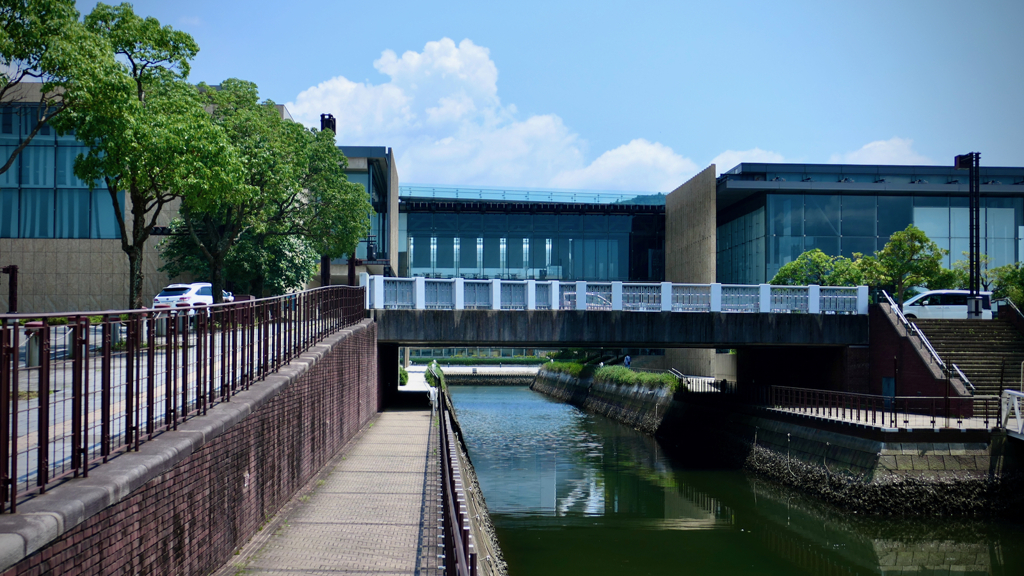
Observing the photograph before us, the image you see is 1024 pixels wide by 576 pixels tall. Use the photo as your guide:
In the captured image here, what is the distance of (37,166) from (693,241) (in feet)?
120

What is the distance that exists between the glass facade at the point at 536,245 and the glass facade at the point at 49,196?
832 inches

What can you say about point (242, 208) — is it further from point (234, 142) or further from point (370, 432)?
point (370, 432)

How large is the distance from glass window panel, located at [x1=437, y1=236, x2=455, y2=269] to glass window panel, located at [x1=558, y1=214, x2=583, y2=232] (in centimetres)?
776

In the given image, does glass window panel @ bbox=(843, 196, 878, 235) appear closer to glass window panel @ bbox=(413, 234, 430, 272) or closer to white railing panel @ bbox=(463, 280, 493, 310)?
glass window panel @ bbox=(413, 234, 430, 272)

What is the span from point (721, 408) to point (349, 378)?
1741cm

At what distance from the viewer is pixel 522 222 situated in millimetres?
58562

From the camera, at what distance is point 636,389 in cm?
4447

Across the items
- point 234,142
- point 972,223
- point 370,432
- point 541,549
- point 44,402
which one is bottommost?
point 541,549

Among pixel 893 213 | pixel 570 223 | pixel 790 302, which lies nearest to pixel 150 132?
pixel 790 302

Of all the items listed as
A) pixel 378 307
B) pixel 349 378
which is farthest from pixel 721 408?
pixel 349 378

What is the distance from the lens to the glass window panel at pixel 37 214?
42.5 m

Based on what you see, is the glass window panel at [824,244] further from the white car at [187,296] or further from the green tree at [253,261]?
the white car at [187,296]

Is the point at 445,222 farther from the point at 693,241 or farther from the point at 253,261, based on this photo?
the point at 253,261

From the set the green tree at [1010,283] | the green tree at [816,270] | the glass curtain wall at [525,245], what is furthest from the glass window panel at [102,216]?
the green tree at [1010,283]
